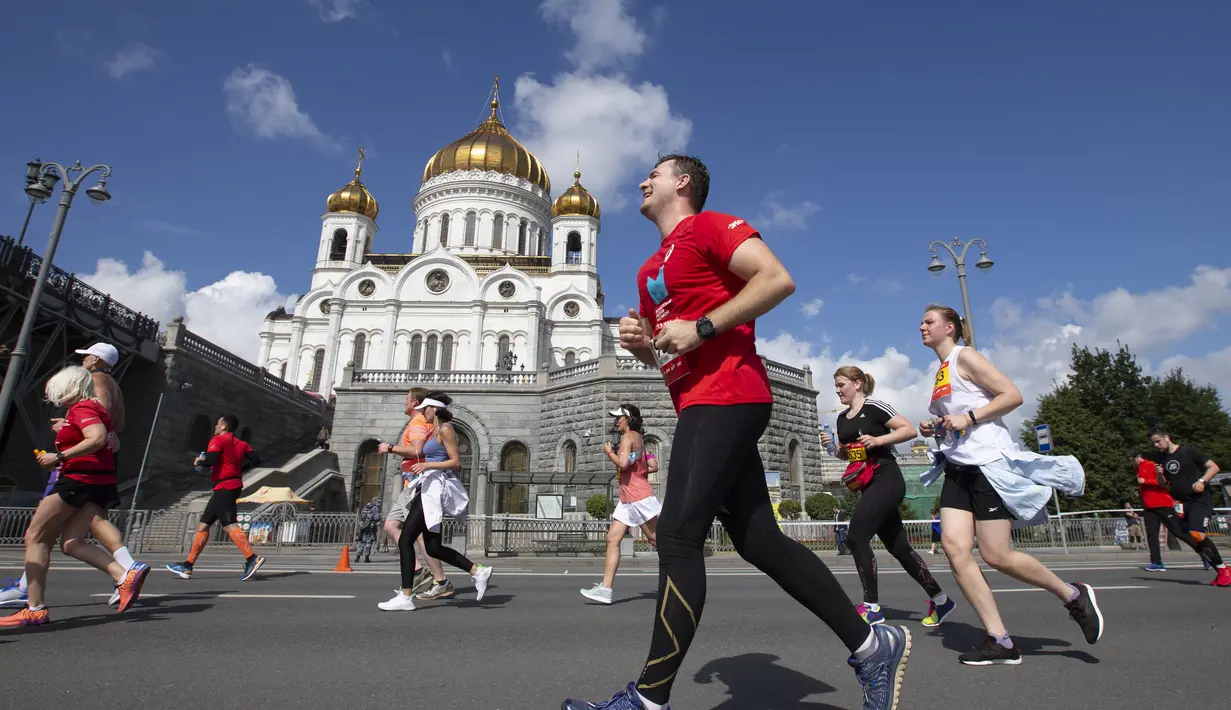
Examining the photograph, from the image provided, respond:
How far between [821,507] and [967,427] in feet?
66.2

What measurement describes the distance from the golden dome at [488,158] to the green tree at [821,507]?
35.9 m

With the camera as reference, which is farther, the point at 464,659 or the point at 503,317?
the point at 503,317

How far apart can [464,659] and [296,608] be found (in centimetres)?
232

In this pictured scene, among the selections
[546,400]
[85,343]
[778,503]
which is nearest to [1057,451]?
[778,503]

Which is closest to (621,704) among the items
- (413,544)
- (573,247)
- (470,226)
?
(413,544)

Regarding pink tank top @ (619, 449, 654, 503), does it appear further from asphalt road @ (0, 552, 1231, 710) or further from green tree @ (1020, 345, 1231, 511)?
green tree @ (1020, 345, 1231, 511)

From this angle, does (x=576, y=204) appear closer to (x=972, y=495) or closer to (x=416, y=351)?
(x=416, y=351)

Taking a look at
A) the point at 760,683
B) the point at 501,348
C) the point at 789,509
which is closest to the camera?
the point at 760,683

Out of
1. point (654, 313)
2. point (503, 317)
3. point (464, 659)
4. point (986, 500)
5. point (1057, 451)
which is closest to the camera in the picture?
point (654, 313)

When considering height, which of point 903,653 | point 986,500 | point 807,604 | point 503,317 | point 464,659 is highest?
point 503,317

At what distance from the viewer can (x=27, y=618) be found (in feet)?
13.1

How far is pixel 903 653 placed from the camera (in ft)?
7.44

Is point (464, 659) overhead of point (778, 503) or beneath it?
beneath

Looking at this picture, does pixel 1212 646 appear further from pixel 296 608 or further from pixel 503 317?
pixel 503 317
